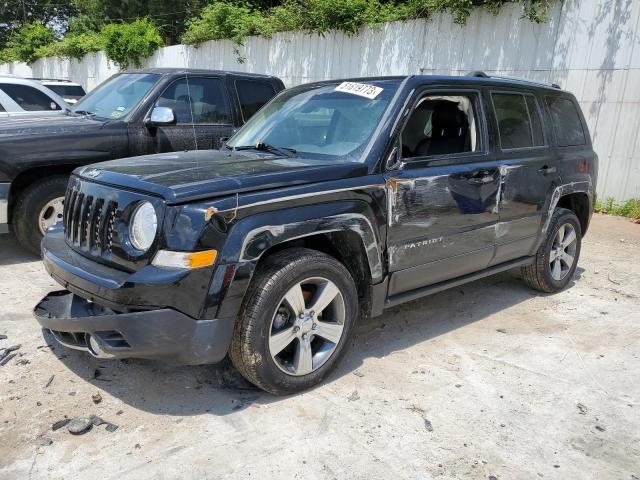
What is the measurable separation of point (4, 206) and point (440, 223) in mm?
4039

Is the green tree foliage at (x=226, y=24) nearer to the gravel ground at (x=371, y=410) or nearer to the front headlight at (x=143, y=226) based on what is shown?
the gravel ground at (x=371, y=410)

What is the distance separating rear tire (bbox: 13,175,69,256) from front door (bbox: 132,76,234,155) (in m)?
0.87

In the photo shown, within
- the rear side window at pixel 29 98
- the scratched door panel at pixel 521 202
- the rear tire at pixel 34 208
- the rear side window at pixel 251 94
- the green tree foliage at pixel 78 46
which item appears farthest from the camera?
the green tree foliage at pixel 78 46

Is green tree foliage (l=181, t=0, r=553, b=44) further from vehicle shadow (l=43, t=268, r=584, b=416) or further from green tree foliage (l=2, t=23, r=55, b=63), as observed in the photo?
green tree foliage (l=2, t=23, r=55, b=63)

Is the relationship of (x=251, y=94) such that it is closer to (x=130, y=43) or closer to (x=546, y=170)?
(x=546, y=170)

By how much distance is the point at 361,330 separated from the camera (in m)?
4.47

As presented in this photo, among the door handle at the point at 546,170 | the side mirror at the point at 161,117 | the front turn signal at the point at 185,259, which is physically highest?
the side mirror at the point at 161,117

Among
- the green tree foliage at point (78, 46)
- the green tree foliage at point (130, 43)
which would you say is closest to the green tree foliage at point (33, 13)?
the green tree foliage at point (78, 46)

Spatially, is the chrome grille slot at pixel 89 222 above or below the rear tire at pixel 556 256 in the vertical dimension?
above

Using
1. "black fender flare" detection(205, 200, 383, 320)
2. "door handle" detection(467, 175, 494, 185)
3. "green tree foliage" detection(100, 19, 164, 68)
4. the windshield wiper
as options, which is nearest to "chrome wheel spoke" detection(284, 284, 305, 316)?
"black fender flare" detection(205, 200, 383, 320)

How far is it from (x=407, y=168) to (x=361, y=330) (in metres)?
1.37

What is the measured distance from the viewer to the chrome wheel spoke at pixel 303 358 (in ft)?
11.1

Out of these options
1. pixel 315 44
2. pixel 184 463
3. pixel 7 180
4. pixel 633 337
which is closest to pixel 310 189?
pixel 184 463

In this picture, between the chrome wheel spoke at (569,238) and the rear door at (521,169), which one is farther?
the chrome wheel spoke at (569,238)
